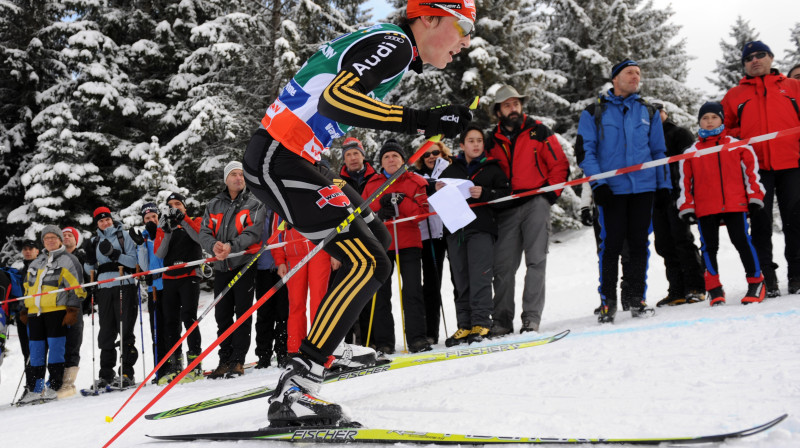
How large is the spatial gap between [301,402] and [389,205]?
3.61 meters

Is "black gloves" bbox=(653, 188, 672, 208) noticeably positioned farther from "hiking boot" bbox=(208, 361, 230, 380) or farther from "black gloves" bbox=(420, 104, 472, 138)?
"hiking boot" bbox=(208, 361, 230, 380)

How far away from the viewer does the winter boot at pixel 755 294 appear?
16.1ft

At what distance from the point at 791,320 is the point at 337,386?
2.85 metres

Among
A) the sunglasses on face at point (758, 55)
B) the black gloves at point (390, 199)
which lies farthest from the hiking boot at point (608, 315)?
the sunglasses on face at point (758, 55)

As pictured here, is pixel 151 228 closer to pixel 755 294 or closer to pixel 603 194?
pixel 603 194

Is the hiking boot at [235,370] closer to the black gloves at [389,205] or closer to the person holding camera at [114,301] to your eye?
the person holding camera at [114,301]

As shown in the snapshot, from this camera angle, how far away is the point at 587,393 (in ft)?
8.13

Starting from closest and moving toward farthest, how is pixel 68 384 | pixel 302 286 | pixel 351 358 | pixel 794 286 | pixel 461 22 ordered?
pixel 461 22
pixel 351 358
pixel 794 286
pixel 302 286
pixel 68 384

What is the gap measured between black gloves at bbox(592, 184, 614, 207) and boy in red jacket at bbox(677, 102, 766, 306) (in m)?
1.00

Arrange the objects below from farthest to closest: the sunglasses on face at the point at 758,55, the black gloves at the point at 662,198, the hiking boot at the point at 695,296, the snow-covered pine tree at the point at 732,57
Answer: the snow-covered pine tree at the point at 732,57
the black gloves at the point at 662,198
the hiking boot at the point at 695,296
the sunglasses on face at the point at 758,55

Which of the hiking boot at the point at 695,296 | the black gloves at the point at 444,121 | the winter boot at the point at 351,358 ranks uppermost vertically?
the black gloves at the point at 444,121

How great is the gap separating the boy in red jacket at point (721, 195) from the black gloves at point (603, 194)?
1.00m

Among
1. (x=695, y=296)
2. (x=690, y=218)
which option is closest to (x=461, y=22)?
(x=690, y=218)

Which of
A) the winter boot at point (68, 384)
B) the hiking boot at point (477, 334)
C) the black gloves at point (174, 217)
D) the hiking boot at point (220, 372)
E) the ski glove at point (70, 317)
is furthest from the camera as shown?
the ski glove at point (70, 317)
